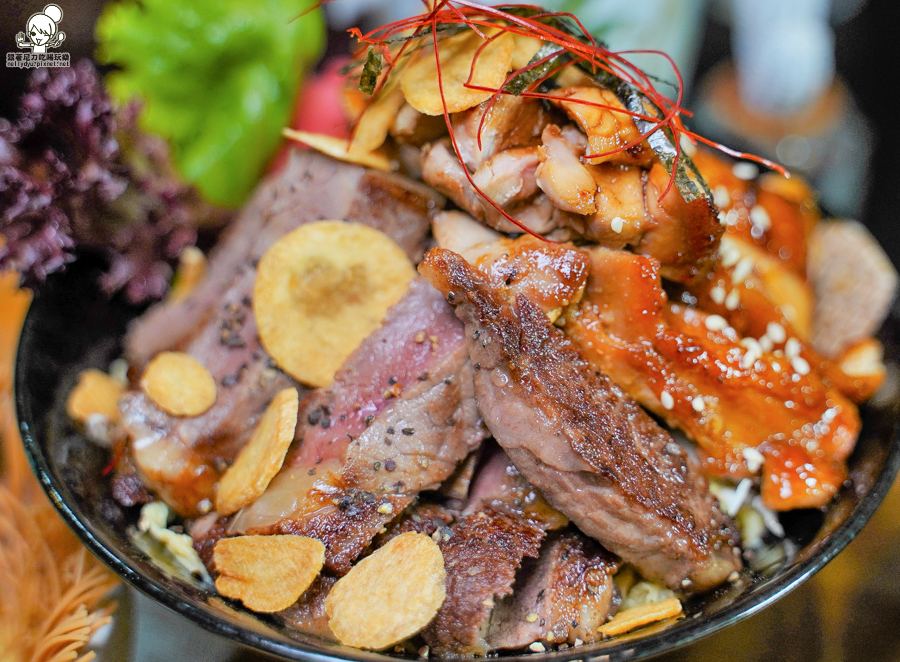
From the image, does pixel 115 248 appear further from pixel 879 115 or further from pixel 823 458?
pixel 879 115

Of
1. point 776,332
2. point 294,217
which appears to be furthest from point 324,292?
point 776,332

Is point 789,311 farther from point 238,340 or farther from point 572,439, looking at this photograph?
point 238,340

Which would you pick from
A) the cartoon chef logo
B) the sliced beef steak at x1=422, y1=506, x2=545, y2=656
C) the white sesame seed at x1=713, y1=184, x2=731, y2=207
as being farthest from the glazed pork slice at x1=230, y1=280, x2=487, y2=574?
the cartoon chef logo

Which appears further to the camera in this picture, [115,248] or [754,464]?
[115,248]

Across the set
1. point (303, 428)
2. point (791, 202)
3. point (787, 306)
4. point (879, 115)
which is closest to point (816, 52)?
point (879, 115)

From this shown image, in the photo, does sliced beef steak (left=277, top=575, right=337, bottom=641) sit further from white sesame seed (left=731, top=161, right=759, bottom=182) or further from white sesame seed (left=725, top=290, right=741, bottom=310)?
white sesame seed (left=731, top=161, right=759, bottom=182)

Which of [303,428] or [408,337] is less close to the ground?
[408,337]
